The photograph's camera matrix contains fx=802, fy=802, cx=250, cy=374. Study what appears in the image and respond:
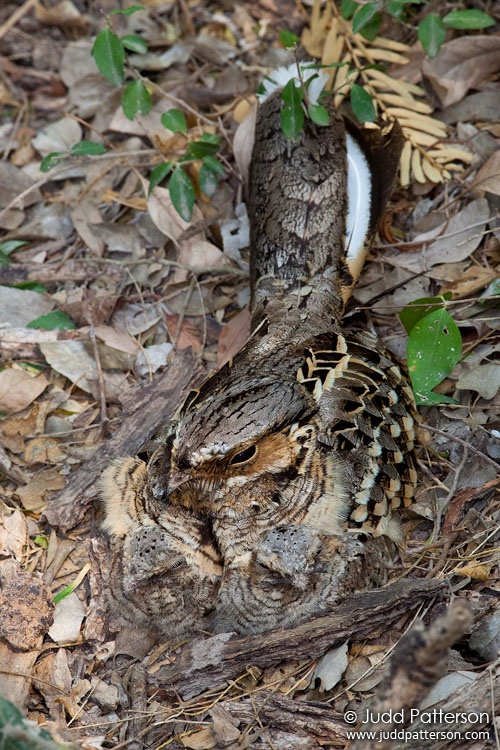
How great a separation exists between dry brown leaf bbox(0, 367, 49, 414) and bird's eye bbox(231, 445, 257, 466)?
1.24 m

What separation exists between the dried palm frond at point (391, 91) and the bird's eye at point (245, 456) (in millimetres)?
1612

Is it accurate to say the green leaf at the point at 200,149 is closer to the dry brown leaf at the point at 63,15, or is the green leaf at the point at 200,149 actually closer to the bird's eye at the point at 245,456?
the dry brown leaf at the point at 63,15

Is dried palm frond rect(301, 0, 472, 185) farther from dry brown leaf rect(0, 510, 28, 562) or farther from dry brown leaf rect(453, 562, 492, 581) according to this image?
dry brown leaf rect(0, 510, 28, 562)

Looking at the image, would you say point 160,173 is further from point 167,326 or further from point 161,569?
point 161,569

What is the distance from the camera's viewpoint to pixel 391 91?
11.7 feet

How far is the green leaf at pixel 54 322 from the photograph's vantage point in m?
3.38

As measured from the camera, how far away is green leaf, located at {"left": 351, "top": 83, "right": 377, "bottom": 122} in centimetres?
305

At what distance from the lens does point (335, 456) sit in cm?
248

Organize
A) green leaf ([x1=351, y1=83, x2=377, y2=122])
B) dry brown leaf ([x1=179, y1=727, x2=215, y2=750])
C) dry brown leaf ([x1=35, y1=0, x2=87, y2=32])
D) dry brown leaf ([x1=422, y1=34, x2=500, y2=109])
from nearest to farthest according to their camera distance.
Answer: dry brown leaf ([x1=179, y1=727, x2=215, y2=750]) < green leaf ([x1=351, y1=83, x2=377, y2=122]) < dry brown leaf ([x1=422, y1=34, x2=500, y2=109]) < dry brown leaf ([x1=35, y1=0, x2=87, y2=32])

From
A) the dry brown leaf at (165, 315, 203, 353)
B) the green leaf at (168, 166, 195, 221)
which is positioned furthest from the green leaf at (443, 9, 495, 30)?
the dry brown leaf at (165, 315, 203, 353)

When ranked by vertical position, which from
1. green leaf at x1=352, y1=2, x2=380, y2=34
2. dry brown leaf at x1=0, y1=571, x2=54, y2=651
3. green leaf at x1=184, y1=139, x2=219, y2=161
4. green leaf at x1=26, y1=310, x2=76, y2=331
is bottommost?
dry brown leaf at x1=0, y1=571, x2=54, y2=651

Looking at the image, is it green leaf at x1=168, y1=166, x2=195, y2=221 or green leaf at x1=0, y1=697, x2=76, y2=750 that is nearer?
green leaf at x1=0, y1=697, x2=76, y2=750

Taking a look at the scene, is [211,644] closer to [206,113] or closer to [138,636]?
[138,636]

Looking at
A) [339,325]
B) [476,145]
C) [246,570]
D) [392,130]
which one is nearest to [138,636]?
[246,570]
